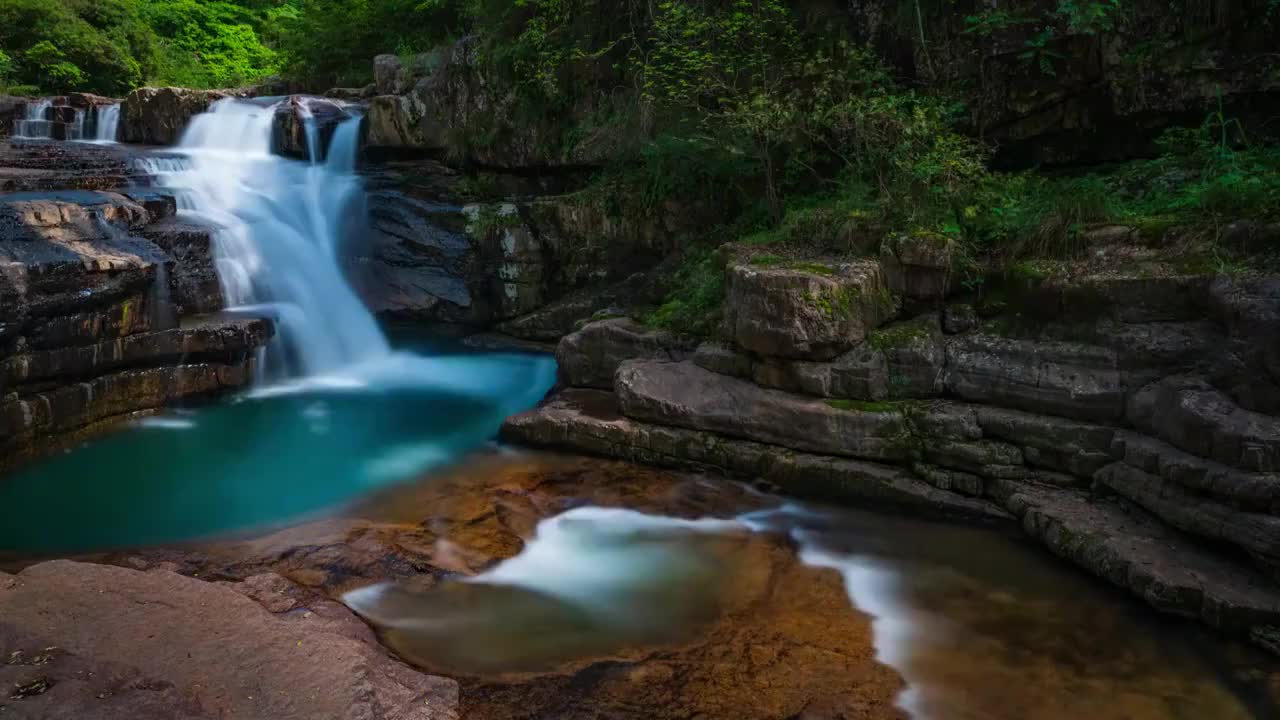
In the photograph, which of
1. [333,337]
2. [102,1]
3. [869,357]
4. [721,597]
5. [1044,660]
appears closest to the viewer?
[1044,660]

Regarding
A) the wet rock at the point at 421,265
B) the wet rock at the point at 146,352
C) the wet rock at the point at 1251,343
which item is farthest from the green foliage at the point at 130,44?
the wet rock at the point at 1251,343

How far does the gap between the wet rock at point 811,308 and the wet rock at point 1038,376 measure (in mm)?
783

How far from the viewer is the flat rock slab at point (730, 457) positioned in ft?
20.7

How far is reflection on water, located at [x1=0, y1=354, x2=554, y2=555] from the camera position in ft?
21.2

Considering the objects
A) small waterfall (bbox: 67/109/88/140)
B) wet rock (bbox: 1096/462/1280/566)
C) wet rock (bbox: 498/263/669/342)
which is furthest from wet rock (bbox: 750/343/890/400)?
small waterfall (bbox: 67/109/88/140)

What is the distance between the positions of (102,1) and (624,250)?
17.8m

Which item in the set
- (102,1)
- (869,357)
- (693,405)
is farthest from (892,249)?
(102,1)

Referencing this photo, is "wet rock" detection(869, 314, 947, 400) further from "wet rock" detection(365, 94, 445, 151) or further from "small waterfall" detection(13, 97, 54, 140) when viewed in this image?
"small waterfall" detection(13, 97, 54, 140)

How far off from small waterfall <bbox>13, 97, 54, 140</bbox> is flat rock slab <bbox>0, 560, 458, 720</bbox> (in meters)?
12.2

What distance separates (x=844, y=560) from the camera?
570cm

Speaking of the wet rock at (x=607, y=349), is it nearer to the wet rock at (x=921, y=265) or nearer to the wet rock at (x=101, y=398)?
the wet rock at (x=921, y=265)

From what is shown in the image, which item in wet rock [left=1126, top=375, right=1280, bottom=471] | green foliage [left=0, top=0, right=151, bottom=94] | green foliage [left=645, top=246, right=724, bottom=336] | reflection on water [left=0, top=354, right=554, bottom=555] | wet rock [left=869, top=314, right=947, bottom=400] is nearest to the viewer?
wet rock [left=1126, top=375, right=1280, bottom=471]

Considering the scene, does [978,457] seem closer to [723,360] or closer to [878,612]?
[878,612]

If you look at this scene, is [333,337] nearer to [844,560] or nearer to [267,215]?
[267,215]
